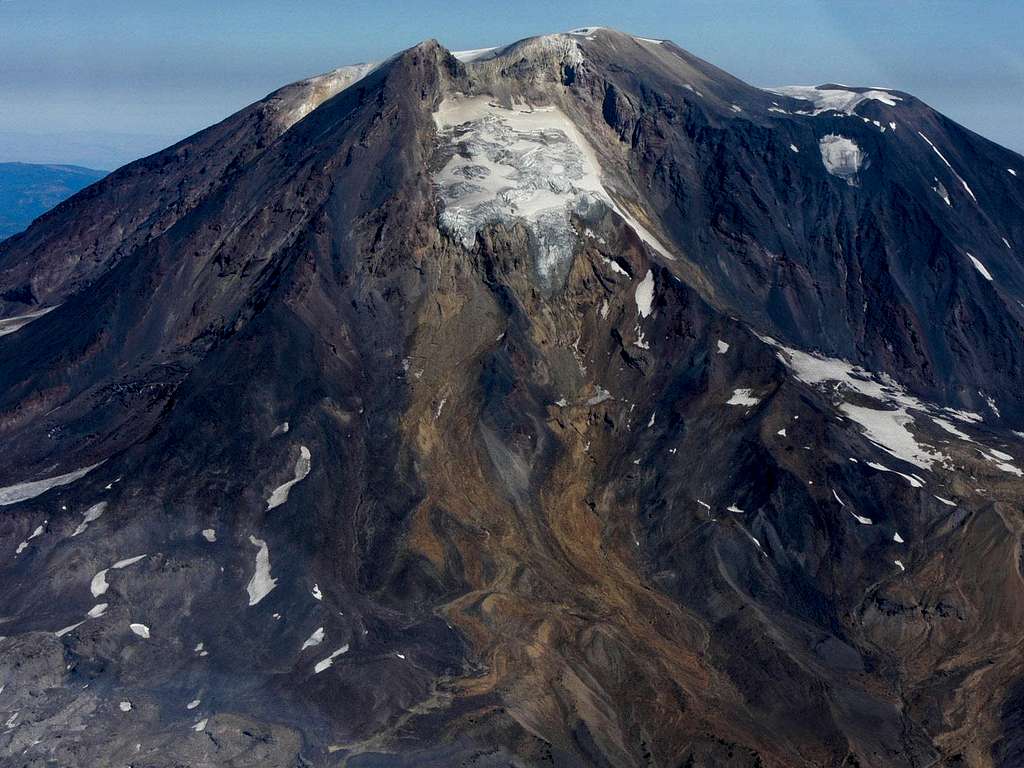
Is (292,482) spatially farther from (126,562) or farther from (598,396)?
Result: (598,396)

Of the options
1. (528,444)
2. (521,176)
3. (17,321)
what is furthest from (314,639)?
(17,321)

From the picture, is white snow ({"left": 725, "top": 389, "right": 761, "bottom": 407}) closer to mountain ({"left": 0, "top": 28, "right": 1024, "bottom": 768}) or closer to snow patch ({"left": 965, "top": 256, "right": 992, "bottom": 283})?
mountain ({"left": 0, "top": 28, "right": 1024, "bottom": 768})

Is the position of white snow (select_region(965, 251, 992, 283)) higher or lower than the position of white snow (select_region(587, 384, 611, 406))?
higher

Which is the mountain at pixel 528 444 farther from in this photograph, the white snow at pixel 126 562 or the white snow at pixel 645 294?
the white snow at pixel 126 562

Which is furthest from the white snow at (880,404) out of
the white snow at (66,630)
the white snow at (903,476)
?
the white snow at (66,630)

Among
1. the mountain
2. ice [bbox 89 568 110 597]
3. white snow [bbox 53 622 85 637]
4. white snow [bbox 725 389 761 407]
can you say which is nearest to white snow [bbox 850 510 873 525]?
the mountain

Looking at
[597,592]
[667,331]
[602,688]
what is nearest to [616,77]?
[667,331]
